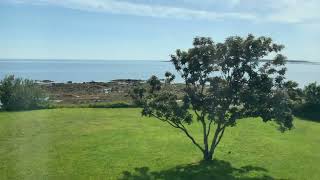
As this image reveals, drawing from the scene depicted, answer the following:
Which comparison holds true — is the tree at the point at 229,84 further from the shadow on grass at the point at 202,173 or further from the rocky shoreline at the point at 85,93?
the rocky shoreline at the point at 85,93

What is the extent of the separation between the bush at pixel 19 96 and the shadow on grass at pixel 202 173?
36.3 meters

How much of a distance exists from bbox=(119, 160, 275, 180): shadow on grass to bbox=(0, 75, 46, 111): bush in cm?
3632

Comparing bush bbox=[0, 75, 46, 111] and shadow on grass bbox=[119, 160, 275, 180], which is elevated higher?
bush bbox=[0, 75, 46, 111]

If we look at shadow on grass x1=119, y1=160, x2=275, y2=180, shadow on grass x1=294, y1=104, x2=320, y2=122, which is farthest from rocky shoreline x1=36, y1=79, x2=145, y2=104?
shadow on grass x1=119, y1=160, x2=275, y2=180

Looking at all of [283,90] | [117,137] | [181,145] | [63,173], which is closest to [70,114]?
[117,137]

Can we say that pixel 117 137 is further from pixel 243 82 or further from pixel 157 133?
pixel 243 82

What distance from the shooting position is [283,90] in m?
28.3

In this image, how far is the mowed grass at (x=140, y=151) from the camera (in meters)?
28.0

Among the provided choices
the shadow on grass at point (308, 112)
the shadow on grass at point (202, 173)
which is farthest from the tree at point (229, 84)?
the shadow on grass at point (308, 112)

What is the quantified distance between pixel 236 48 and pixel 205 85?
3.26 metres

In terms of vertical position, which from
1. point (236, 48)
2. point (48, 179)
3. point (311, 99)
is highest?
point (236, 48)

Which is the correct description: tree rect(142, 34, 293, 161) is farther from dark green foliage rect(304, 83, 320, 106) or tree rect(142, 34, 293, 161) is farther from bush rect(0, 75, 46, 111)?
bush rect(0, 75, 46, 111)

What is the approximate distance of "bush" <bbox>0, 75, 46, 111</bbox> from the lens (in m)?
60.7

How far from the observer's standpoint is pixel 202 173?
91.5 feet
